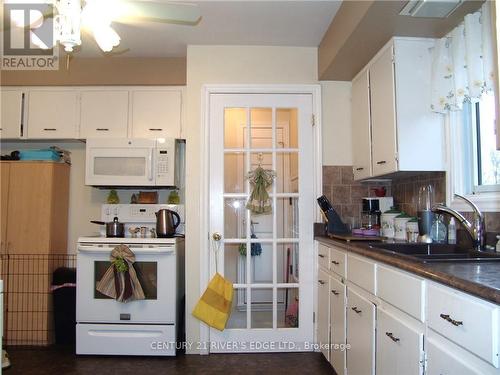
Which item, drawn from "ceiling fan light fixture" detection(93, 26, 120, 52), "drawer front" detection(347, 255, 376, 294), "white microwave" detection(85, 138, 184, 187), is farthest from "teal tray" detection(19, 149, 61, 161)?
"drawer front" detection(347, 255, 376, 294)

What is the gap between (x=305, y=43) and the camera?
2891 mm

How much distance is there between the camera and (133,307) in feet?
8.89

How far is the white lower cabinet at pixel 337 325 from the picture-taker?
6.97ft

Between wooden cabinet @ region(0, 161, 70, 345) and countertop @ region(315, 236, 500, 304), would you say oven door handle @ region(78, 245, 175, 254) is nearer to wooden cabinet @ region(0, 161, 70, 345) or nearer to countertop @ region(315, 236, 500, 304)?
wooden cabinet @ region(0, 161, 70, 345)

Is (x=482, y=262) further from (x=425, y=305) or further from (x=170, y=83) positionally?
(x=170, y=83)

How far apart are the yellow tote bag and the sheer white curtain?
74.0 inches

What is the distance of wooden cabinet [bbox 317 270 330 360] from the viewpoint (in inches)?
97.6

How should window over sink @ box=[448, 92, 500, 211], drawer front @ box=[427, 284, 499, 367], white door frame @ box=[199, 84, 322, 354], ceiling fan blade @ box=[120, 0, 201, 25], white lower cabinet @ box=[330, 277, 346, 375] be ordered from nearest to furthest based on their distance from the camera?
1. drawer front @ box=[427, 284, 499, 367]
2. ceiling fan blade @ box=[120, 0, 201, 25]
3. window over sink @ box=[448, 92, 500, 211]
4. white lower cabinet @ box=[330, 277, 346, 375]
5. white door frame @ box=[199, 84, 322, 354]

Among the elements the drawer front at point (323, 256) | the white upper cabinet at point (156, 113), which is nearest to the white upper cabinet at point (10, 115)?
the white upper cabinet at point (156, 113)

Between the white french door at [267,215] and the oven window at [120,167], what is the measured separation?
659mm

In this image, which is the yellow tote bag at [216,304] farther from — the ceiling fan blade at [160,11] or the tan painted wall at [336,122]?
the ceiling fan blade at [160,11]

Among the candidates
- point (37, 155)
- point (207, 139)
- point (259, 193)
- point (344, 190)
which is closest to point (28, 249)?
point (37, 155)

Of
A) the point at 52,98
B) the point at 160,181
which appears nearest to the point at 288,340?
the point at 160,181

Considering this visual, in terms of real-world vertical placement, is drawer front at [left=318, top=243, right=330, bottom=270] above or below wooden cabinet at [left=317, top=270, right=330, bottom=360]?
above
